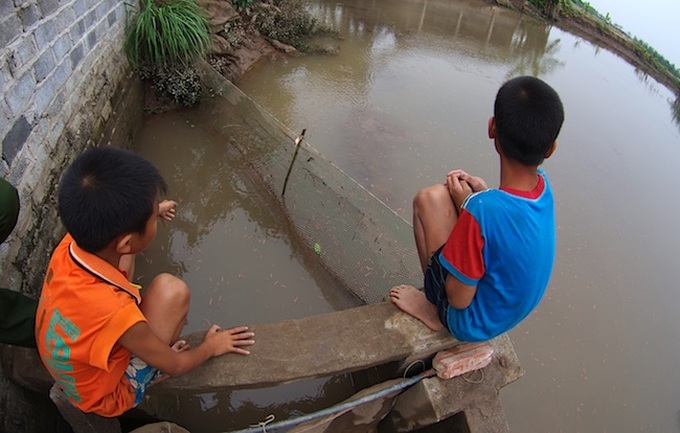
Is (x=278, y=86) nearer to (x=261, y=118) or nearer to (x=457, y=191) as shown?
(x=261, y=118)

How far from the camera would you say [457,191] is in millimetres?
2191

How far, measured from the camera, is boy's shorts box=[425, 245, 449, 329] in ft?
6.31

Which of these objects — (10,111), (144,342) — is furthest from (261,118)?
(144,342)

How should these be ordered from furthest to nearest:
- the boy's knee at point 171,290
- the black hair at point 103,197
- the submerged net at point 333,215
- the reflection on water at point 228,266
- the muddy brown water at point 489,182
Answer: the muddy brown water at point 489,182
the submerged net at point 333,215
the reflection on water at point 228,266
the boy's knee at point 171,290
the black hair at point 103,197

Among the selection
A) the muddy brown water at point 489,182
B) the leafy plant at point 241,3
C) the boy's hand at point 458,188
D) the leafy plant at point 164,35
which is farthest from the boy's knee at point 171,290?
the leafy plant at point 241,3

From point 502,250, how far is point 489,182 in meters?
3.43

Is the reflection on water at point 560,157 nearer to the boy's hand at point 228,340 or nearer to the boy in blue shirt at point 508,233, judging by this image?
the boy in blue shirt at point 508,233

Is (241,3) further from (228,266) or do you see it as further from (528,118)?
(528,118)

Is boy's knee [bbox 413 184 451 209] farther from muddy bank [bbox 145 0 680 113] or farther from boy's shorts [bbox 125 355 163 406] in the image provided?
muddy bank [bbox 145 0 680 113]

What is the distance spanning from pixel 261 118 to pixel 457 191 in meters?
2.23

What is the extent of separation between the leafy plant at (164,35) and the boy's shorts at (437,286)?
159 inches

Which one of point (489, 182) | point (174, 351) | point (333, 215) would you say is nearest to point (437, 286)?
point (174, 351)

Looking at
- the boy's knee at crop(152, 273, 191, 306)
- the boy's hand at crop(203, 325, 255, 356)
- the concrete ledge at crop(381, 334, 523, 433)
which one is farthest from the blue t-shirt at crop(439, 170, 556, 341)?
the boy's knee at crop(152, 273, 191, 306)

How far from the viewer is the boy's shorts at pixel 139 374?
1.68 metres
